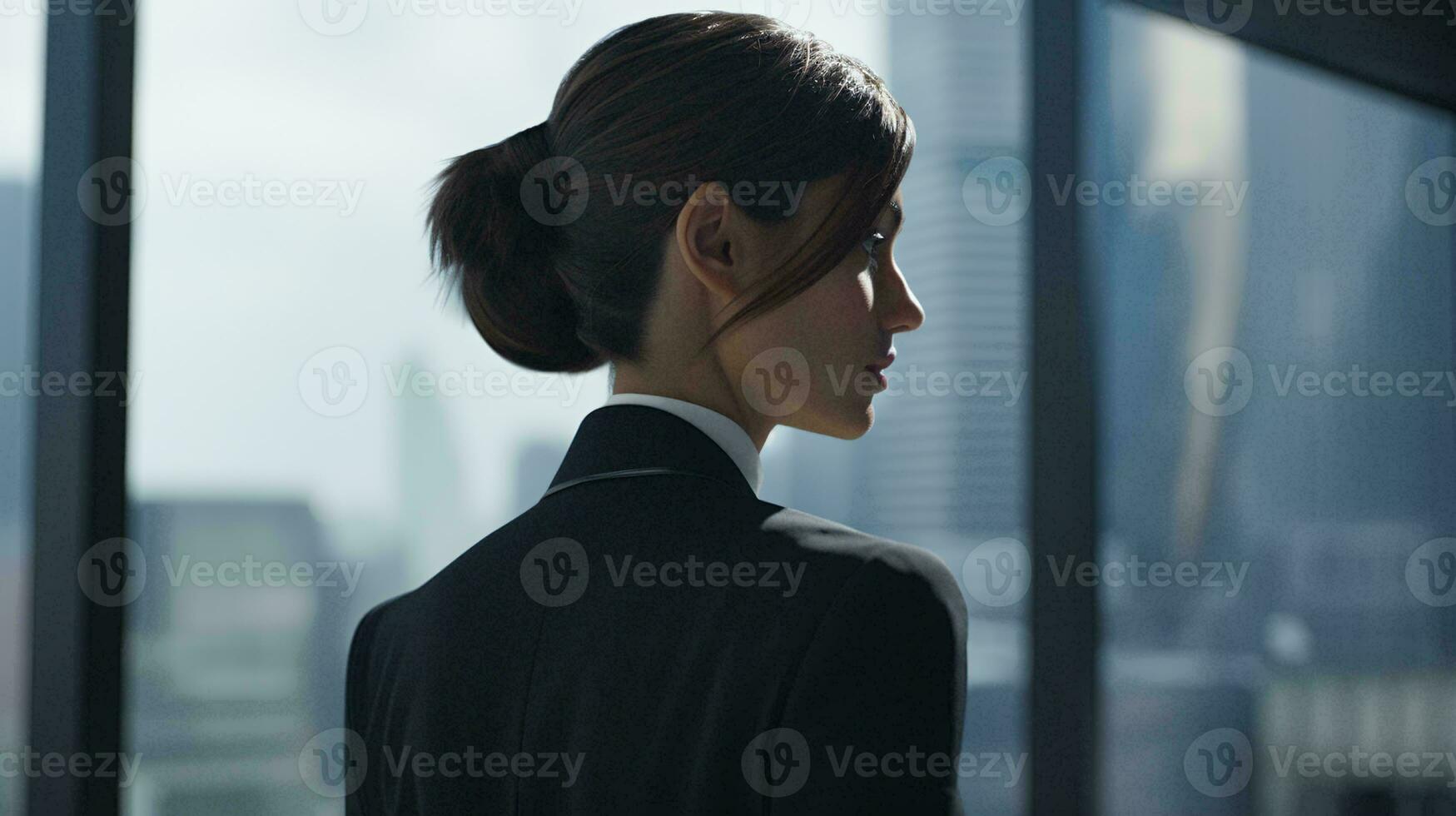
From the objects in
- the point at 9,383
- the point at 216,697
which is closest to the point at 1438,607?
the point at 216,697

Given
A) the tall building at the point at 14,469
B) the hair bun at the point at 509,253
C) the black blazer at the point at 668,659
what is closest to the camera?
the black blazer at the point at 668,659

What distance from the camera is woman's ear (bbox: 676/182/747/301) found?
690 millimetres

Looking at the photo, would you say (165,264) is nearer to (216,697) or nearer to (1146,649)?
(216,697)

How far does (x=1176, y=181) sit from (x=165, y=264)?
153 centimetres

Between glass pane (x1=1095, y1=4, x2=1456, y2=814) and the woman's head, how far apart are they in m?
1.08

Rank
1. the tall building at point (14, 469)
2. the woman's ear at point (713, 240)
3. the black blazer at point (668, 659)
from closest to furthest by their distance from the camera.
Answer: the black blazer at point (668, 659), the woman's ear at point (713, 240), the tall building at point (14, 469)

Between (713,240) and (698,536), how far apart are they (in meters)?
0.19

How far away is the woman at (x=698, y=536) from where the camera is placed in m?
0.59

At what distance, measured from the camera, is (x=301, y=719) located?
1.50m

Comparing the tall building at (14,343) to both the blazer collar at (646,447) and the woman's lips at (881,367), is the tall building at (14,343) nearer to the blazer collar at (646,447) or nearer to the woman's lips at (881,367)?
the blazer collar at (646,447)

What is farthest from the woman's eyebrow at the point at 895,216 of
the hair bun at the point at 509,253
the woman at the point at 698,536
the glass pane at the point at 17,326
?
the glass pane at the point at 17,326

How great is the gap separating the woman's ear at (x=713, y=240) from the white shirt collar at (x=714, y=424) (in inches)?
3.0

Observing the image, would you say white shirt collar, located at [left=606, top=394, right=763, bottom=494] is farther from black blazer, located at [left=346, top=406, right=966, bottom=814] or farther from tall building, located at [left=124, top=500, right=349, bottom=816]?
tall building, located at [left=124, top=500, right=349, bottom=816]

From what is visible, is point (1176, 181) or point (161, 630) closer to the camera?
point (161, 630)
